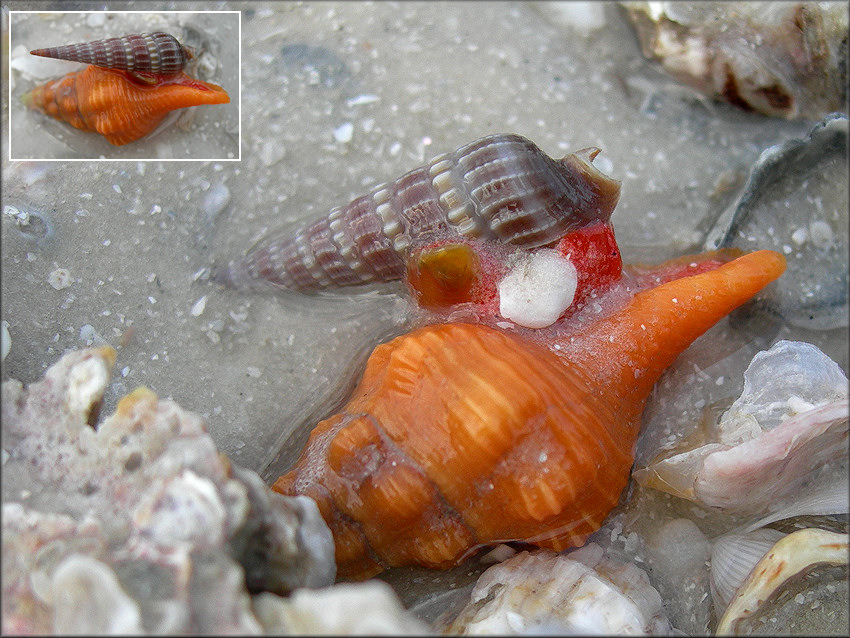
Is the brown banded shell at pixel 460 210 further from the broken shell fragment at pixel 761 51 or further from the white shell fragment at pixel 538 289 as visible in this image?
the broken shell fragment at pixel 761 51

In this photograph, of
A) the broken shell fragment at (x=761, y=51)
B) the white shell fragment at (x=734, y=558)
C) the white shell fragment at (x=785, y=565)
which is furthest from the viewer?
the broken shell fragment at (x=761, y=51)

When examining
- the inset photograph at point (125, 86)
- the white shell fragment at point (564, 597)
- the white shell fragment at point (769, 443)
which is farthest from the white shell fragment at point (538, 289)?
the inset photograph at point (125, 86)

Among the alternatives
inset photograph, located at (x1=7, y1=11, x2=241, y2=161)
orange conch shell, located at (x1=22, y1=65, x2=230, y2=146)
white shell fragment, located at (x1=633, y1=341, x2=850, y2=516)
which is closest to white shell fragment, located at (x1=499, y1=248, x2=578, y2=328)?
white shell fragment, located at (x1=633, y1=341, x2=850, y2=516)

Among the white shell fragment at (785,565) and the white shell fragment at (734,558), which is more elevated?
the white shell fragment at (785,565)

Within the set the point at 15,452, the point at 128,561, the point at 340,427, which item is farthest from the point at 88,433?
the point at 340,427

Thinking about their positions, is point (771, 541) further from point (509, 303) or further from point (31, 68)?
point (31, 68)

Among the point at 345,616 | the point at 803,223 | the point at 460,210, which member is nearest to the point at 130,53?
the point at 460,210
